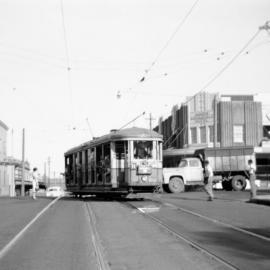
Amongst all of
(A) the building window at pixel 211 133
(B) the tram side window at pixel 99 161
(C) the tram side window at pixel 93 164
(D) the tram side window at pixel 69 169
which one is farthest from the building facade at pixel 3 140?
(B) the tram side window at pixel 99 161

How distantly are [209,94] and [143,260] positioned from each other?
143 ft

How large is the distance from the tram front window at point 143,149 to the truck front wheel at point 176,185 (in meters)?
11.5

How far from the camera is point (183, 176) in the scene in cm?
3444

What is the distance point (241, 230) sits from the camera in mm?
11688

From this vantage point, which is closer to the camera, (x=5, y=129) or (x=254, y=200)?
(x=254, y=200)

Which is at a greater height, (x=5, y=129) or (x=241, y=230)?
(x=5, y=129)

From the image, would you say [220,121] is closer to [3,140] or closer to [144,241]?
[3,140]

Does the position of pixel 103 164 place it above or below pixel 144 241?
above

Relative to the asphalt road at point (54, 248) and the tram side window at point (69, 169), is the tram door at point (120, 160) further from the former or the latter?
the tram side window at point (69, 169)

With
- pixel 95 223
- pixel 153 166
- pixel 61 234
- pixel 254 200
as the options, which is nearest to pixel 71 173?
pixel 153 166

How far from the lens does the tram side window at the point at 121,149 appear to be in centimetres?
2205

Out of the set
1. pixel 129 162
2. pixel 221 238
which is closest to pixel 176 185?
pixel 129 162

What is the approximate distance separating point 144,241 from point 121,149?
12.0 m

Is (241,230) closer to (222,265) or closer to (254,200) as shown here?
(222,265)
